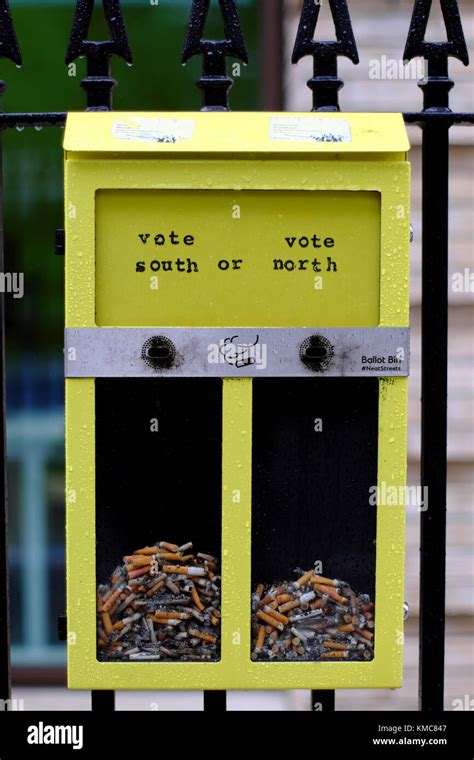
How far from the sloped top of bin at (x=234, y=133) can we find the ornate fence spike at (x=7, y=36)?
0.29 m

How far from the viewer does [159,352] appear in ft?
7.06

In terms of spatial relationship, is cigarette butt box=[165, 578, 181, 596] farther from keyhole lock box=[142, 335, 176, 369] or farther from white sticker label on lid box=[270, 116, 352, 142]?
white sticker label on lid box=[270, 116, 352, 142]

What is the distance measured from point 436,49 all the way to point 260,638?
1.49 m

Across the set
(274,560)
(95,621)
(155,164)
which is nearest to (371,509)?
(274,560)

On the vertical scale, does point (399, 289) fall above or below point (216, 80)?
below

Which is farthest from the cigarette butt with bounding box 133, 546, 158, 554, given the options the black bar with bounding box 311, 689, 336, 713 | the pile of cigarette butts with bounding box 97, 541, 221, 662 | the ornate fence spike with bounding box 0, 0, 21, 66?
the ornate fence spike with bounding box 0, 0, 21, 66

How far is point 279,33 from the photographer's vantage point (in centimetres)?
357

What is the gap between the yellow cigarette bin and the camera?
2129 millimetres

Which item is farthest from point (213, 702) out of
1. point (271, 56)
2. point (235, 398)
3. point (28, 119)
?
point (271, 56)

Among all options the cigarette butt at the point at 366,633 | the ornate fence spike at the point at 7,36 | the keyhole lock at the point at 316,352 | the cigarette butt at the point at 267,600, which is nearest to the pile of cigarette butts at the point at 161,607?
the cigarette butt at the point at 267,600

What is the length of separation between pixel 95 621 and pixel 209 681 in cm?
30

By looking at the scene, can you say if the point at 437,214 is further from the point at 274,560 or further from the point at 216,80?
the point at 274,560

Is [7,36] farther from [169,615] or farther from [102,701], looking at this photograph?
[102,701]

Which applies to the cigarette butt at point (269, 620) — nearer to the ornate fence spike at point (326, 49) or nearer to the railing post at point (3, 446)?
the railing post at point (3, 446)
